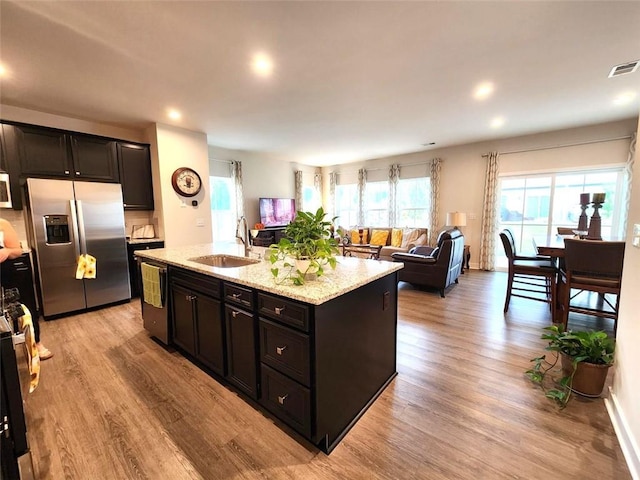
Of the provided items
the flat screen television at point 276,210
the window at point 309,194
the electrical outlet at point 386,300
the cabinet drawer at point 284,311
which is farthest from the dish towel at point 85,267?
the window at point 309,194

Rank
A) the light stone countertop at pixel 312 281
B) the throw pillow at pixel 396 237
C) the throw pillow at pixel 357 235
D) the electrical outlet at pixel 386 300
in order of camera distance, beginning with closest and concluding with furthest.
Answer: the light stone countertop at pixel 312 281
the electrical outlet at pixel 386 300
the throw pillow at pixel 396 237
the throw pillow at pixel 357 235

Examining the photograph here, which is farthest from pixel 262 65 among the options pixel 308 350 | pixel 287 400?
pixel 287 400

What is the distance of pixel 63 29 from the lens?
204 cm

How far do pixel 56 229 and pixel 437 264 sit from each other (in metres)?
5.15

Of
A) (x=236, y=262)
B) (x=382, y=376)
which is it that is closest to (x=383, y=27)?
(x=236, y=262)

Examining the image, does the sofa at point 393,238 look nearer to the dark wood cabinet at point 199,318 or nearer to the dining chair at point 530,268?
the dining chair at point 530,268

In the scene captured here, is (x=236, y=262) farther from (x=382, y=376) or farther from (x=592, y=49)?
(x=592, y=49)

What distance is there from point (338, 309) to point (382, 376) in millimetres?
888

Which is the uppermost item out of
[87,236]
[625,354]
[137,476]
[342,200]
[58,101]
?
[58,101]

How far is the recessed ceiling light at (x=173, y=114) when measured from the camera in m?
3.69

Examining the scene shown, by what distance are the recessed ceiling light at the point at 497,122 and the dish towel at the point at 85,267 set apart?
6.10 m

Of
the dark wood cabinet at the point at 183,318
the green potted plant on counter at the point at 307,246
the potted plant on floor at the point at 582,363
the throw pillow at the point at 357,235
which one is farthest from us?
the throw pillow at the point at 357,235

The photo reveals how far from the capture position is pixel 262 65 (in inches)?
101

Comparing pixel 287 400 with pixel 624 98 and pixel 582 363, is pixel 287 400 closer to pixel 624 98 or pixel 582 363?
pixel 582 363
